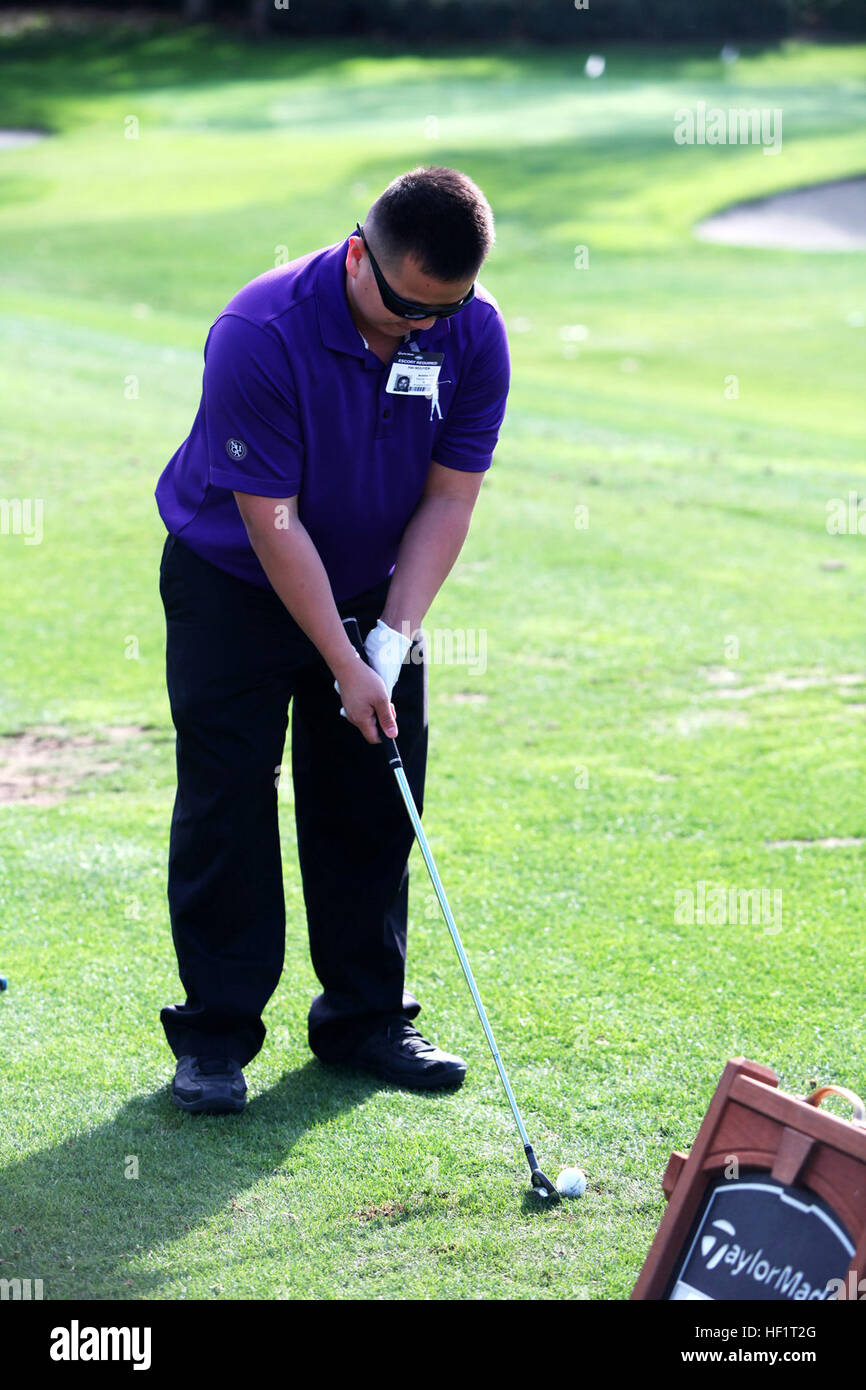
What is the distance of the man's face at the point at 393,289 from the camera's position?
3074 millimetres

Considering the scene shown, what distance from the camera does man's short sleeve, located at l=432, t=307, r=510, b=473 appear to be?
11.4ft

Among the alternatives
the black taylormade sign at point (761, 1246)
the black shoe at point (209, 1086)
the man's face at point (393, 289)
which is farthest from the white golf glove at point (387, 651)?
the black taylormade sign at point (761, 1246)

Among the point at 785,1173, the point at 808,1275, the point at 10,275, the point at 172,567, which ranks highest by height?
the point at 10,275

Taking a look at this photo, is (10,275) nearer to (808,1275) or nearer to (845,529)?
(845,529)

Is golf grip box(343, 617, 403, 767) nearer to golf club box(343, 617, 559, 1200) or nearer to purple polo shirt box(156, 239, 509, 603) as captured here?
golf club box(343, 617, 559, 1200)

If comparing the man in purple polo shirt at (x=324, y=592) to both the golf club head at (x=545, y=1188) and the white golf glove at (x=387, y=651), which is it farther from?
the golf club head at (x=545, y=1188)

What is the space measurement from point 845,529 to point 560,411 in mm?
3780

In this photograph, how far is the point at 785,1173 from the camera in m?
2.50

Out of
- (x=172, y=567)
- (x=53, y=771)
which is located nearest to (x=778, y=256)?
(x=53, y=771)

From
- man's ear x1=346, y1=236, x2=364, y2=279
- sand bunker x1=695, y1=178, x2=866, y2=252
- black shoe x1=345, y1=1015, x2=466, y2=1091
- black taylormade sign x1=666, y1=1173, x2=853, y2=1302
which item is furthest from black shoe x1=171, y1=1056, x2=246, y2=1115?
sand bunker x1=695, y1=178, x2=866, y2=252

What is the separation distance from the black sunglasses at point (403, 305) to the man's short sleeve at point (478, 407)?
26 centimetres

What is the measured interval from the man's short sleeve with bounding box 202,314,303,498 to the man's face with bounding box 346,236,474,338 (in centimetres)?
20
